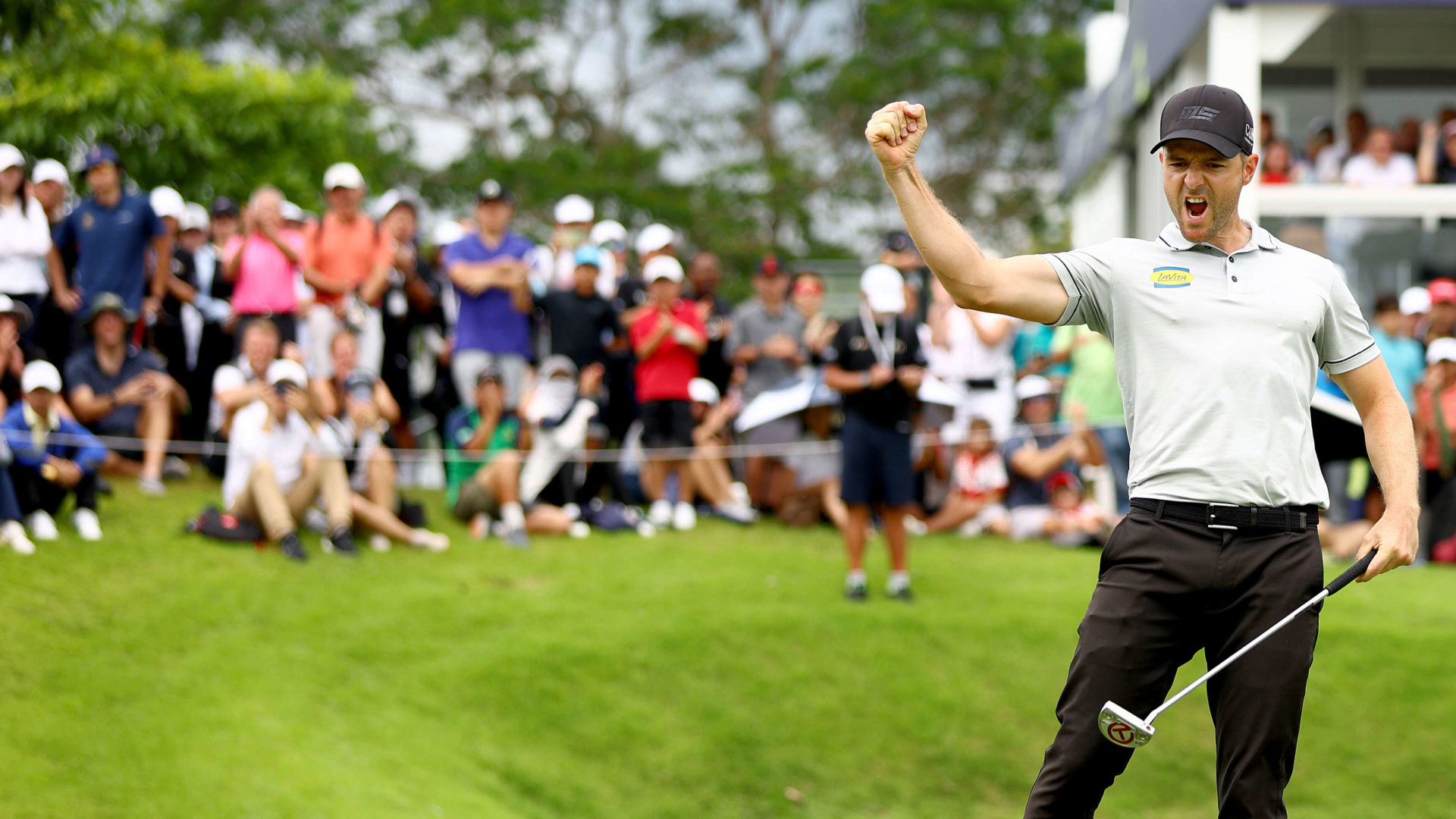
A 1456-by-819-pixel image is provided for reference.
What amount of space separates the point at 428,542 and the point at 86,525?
2.17 metres

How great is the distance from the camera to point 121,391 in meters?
9.85

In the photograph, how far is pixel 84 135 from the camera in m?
15.2

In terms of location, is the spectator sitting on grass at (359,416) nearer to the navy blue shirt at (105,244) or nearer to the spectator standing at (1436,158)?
the navy blue shirt at (105,244)

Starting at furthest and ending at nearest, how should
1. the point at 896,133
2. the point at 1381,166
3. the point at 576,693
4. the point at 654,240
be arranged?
the point at 1381,166, the point at 654,240, the point at 576,693, the point at 896,133

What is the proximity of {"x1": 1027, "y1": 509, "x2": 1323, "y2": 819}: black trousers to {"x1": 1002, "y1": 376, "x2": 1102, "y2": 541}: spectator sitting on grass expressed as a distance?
7.47 metres

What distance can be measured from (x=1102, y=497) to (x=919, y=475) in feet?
7.02

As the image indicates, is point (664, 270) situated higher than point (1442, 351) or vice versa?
point (664, 270)

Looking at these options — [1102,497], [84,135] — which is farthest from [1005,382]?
[84,135]

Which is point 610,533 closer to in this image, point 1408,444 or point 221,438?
point 221,438

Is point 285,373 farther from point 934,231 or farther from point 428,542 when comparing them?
point 934,231

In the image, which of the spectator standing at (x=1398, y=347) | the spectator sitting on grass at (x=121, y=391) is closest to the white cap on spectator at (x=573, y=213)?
the spectator sitting on grass at (x=121, y=391)

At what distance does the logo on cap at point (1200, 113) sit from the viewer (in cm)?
359

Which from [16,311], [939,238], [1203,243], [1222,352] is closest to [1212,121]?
[1203,243]

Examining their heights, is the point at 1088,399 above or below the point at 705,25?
below
